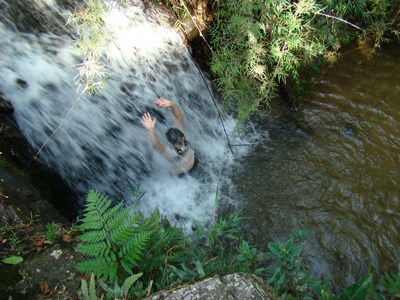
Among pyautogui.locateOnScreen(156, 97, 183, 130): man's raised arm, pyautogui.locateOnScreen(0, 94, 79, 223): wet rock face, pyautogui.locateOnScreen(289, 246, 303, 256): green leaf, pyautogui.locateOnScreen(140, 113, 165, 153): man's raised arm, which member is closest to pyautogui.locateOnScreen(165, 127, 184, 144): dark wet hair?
pyautogui.locateOnScreen(140, 113, 165, 153): man's raised arm

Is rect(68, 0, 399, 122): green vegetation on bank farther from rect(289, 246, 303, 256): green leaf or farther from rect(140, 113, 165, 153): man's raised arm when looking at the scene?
rect(289, 246, 303, 256): green leaf

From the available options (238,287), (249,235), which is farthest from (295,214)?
(238,287)

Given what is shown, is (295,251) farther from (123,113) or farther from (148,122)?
(123,113)

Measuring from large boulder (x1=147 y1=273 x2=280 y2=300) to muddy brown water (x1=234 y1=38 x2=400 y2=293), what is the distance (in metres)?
1.76

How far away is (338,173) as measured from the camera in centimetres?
341

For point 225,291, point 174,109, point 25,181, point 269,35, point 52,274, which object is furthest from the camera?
point 174,109

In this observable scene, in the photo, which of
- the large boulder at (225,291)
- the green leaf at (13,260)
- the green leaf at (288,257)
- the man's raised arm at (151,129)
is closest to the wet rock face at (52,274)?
the green leaf at (13,260)

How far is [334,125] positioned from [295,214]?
5.89 feet

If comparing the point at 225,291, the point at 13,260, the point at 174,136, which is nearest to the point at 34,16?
the point at 174,136

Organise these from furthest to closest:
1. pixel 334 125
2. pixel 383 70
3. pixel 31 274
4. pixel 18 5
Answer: pixel 383 70 < pixel 334 125 < pixel 18 5 < pixel 31 274

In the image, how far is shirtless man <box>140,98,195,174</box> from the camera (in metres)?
3.41

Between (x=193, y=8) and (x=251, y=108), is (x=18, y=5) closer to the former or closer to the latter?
(x=193, y=8)

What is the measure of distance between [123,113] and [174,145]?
95 centimetres

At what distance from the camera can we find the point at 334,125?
3828 mm
